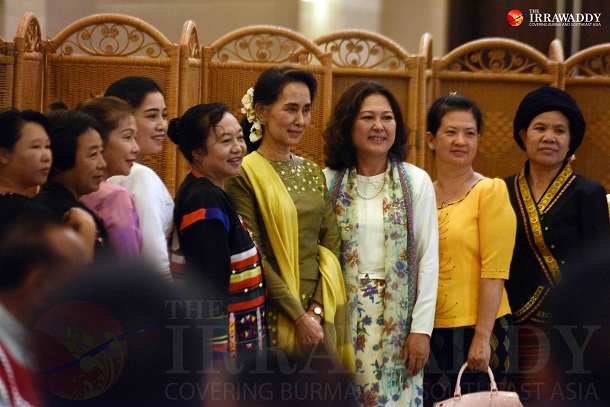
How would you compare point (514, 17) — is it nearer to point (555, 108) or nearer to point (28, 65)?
point (555, 108)

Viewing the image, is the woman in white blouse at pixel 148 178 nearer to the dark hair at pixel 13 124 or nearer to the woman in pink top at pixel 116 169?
the woman in pink top at pixel 116 169

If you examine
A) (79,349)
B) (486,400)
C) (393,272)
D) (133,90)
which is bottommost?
(486,400)

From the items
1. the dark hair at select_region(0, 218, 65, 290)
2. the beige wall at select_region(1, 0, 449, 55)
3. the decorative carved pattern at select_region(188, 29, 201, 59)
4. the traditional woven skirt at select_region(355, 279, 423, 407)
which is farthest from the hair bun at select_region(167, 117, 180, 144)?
A: the beige wall at select_region(1, 0, 449, 55)

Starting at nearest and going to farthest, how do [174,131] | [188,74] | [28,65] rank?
[174,131] < [28,65] < [188,74]

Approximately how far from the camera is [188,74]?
13.4ft

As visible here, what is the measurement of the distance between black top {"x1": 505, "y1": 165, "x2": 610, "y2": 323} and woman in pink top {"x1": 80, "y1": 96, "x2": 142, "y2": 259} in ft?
4.55

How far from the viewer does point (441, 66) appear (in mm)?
4422

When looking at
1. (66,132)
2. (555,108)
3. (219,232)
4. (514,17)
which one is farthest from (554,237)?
(514,17)

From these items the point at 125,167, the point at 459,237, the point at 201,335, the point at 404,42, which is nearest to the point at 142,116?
the point at 125,167

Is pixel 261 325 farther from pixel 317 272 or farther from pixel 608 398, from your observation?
pixel 608 398

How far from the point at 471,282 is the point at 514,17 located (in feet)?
12.6

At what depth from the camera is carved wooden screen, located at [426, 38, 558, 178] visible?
444 cm

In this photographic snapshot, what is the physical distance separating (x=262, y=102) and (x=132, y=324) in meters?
1.91

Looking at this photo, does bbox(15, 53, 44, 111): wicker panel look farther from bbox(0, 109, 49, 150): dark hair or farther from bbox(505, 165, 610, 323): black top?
bbox(505, 165, 610, 323): black top
